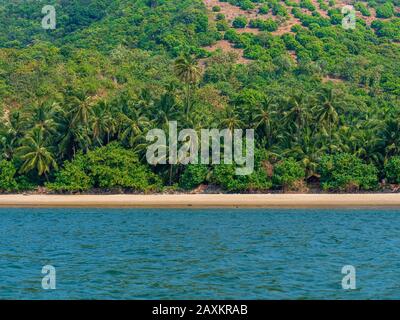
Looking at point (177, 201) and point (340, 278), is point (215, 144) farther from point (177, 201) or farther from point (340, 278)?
point (340, 278)

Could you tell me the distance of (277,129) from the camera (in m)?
98.4

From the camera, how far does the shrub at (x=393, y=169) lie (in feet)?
295

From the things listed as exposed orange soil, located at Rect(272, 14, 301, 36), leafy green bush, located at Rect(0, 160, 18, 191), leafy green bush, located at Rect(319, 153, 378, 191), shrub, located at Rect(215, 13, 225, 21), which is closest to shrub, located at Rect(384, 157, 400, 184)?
leafy green bush, located at Rect(319, 153, 378, 191)

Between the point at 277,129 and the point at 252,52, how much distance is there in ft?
211

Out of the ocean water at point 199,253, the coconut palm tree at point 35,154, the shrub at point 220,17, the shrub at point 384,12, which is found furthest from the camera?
the shrub at point 384,12

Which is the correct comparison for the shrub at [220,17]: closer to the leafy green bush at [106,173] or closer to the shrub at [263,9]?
the shrub at [263,9]

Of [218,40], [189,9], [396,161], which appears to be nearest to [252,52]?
[218,40]

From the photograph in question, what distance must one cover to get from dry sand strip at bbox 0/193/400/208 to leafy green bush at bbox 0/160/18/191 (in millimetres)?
3339

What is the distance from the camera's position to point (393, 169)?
296 feet

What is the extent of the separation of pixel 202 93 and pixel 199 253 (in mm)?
69362

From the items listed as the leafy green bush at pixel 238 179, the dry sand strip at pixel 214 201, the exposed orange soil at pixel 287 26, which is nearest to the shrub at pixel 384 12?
the exposed orange soil at pixel 287 26

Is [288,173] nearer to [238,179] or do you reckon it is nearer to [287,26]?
[238,179]

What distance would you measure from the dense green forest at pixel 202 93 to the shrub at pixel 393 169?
18cm

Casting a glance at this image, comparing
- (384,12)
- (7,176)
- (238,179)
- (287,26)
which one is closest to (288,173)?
(238,179)
